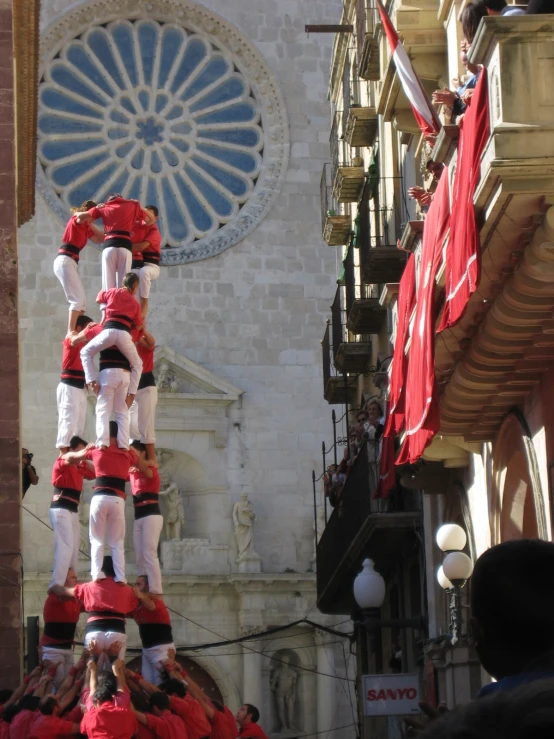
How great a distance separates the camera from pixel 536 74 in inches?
360

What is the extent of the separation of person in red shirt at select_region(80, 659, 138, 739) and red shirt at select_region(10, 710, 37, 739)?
1.78 feet

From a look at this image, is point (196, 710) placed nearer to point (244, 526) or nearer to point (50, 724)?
point (50, 724)

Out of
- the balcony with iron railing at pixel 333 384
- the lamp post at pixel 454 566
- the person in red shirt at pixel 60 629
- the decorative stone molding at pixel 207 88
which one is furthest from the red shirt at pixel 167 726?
the decorative stone molding at pixel 207 88

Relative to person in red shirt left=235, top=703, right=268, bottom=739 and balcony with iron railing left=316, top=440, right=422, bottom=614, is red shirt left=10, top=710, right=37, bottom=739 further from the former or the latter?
balcony with iron railing left=316, top=440, right=422, bottom=614

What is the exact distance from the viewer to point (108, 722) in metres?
15.2

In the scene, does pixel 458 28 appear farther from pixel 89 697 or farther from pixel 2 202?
pixel 89 697

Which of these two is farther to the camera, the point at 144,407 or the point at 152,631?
the point at 144,407

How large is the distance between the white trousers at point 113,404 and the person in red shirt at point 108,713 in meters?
2.72

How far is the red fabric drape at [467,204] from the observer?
9547mm

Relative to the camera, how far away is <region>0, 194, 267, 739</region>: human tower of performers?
15.7 meters

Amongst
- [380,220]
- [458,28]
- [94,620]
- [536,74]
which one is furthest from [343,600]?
[536,74]

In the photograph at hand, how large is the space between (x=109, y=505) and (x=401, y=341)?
4427 millimetres

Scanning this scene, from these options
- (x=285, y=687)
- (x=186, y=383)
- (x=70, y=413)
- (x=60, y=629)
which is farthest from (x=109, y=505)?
(x=186, y=383)

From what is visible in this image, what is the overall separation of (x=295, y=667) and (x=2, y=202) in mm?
16726
